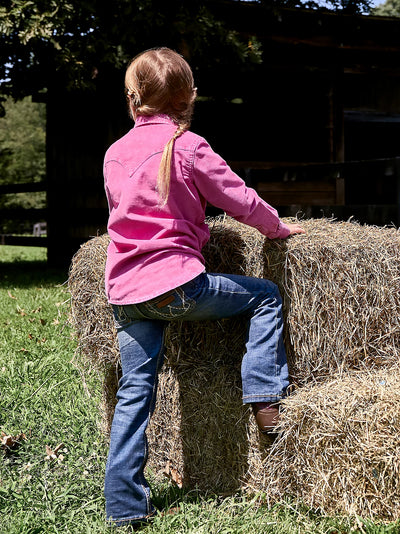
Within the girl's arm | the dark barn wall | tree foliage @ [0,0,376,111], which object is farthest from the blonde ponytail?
the dark barn wall

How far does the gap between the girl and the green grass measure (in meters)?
0.20

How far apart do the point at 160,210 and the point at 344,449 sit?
1.11 meters

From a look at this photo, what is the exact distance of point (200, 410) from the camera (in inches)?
118

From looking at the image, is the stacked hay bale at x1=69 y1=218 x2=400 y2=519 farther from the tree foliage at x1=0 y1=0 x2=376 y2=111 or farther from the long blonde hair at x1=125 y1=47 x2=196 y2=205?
the tree foliage at x1=0 y1=0 x2=376 y2=111

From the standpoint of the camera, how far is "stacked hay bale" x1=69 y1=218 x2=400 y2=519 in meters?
2.80

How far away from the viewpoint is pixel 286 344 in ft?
9.50

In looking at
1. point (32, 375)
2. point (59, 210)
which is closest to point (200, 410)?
point (32, 375)

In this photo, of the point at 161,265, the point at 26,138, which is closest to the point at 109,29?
the point at 161,265

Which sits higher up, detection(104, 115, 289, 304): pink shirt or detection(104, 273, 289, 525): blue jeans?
detection(104, 115, 289, 304): pink shirt

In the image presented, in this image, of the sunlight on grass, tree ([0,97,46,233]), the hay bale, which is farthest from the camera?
tree ([0,97,46,233])

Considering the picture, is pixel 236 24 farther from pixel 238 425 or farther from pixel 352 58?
pixel 238 425

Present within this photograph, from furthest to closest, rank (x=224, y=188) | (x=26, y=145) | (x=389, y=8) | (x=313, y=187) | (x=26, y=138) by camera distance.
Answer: (x=389, y=8) → (x=26, y=138) → (x=26, y=145) → (x=313, y=187) → (x=224, y=188)

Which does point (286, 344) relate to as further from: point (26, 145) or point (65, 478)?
point (26, 145)

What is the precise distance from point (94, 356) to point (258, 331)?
0.94 m
